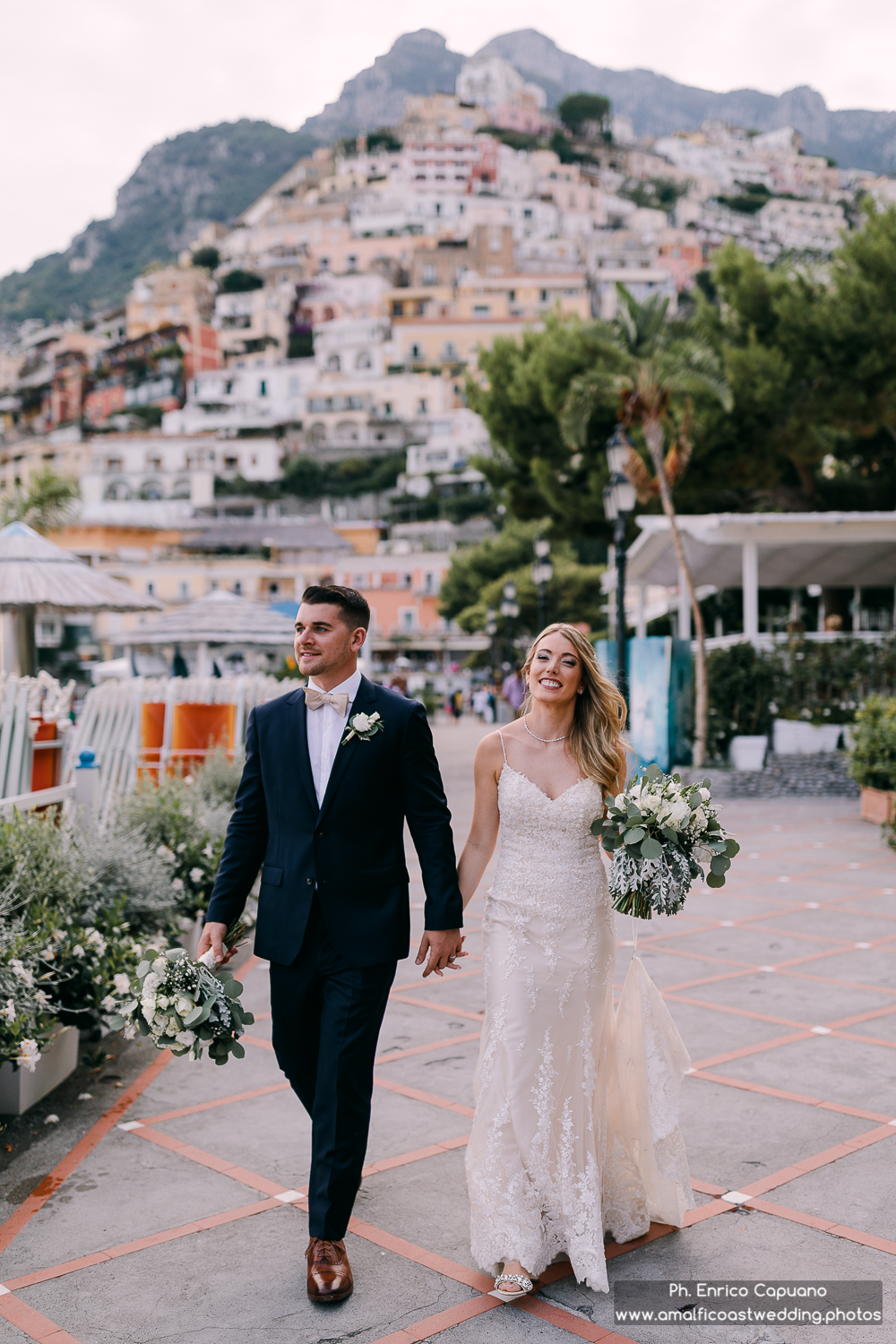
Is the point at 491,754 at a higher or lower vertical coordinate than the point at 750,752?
higher

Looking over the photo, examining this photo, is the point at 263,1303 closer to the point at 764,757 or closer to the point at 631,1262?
the point at 631,1262

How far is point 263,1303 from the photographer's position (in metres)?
2.98

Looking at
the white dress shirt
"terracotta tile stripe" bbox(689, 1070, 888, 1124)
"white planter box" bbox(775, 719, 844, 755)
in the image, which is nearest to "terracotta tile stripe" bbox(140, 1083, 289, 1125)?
"terracotta tile stripe" bbox(689, 1070, 888, 1124)

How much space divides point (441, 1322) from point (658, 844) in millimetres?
1290

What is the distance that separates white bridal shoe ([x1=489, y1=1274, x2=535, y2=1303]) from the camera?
2.98m

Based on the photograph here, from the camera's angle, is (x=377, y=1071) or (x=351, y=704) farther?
(x=377, y=1071)

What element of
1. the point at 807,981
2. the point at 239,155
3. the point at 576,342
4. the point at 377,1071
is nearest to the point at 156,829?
the point at 377,1071

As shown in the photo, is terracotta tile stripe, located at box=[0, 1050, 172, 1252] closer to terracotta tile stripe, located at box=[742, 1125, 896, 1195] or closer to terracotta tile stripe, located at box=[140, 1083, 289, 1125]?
terracotta tile stripe, located at box=[140, 1083, 289, 1125]

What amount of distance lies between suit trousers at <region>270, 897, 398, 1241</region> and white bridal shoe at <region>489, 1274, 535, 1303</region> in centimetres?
42

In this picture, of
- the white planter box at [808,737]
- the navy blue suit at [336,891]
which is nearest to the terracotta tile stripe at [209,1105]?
the navy blue suit at [336,891]

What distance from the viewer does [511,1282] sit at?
298 centimetres

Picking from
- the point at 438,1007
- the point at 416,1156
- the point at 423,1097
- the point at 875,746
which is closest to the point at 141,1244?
the point at 416,1156

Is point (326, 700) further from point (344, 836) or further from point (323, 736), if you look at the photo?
point (344, 836)

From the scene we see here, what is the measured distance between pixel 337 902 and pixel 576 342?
19.4 m
